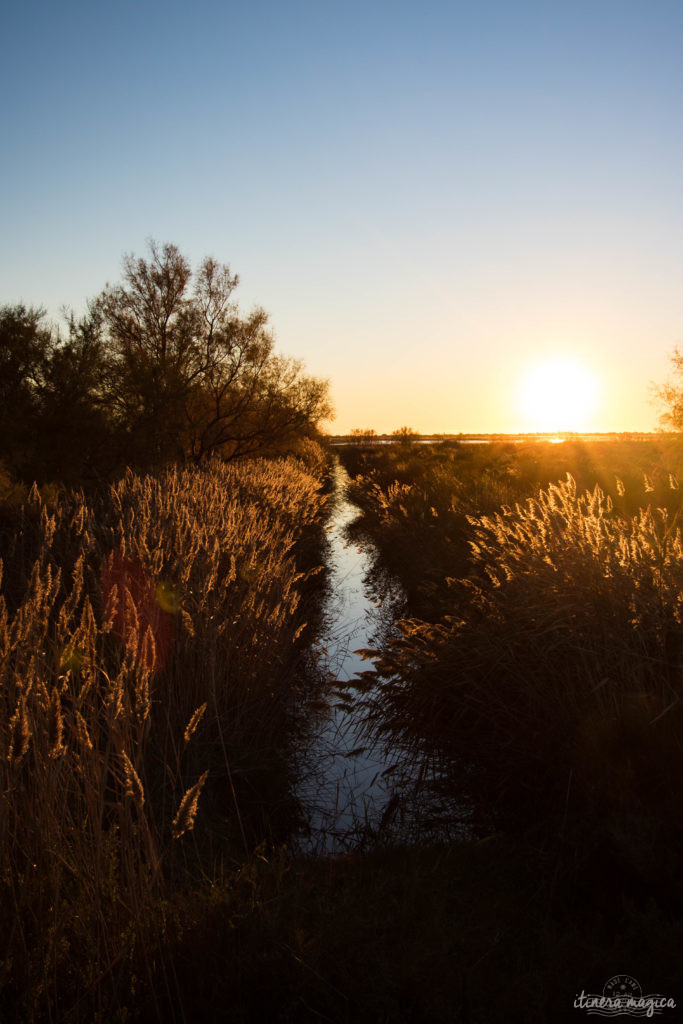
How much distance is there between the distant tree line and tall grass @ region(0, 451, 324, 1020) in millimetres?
9913

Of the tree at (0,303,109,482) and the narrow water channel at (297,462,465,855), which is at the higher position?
the tree at (0,303,109,482)

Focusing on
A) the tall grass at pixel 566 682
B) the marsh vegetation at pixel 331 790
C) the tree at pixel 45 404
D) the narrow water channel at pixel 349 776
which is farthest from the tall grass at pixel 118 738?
the tree at pixel 45 404

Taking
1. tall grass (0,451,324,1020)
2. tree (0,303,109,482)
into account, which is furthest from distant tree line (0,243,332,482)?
tall grass (0,451,324,1020)

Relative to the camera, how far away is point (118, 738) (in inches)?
72.9

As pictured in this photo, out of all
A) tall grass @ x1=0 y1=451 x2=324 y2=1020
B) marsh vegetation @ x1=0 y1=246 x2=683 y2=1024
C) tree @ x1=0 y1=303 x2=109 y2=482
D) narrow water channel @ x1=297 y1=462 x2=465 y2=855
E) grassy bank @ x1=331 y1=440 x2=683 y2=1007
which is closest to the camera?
tall grass @ x1=0 y1=451 x2=324 y2=1020

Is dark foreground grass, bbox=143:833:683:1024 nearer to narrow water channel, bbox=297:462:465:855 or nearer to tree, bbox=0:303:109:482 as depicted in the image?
narrow water channel, bbox=297:462:465:855

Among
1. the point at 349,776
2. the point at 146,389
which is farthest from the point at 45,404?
the point at 349,776

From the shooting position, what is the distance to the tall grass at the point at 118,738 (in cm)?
200

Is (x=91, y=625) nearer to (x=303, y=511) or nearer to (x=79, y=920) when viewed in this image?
(x=79, y=920)

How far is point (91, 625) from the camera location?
7.68 feet

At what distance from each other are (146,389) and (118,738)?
74.2ft

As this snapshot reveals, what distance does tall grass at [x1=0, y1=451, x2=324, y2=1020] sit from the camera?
2.00m

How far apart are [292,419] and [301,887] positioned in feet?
94.2

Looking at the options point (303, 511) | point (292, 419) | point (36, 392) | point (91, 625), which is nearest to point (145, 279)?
point (292, 419)
